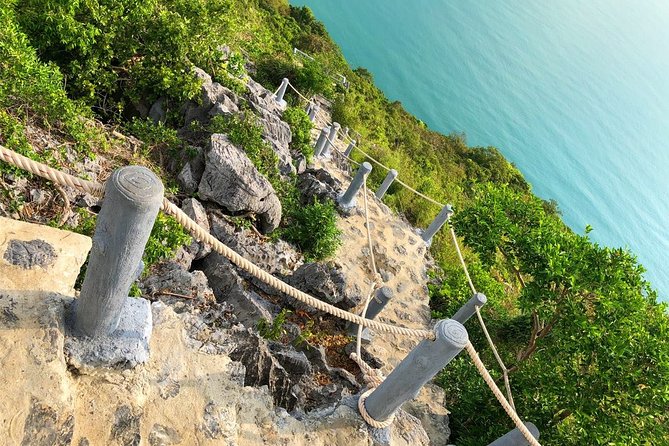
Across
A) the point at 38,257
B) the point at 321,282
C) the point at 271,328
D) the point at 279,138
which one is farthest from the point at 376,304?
the point at 38,257

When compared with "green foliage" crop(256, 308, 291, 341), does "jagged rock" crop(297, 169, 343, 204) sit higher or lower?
higher

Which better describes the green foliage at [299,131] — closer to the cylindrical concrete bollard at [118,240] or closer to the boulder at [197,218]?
the boulder at [197,218]

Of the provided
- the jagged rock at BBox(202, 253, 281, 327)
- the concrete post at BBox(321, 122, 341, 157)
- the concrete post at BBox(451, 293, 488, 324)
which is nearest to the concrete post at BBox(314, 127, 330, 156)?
the concrete post at BBox(321, 122, 341, 157)

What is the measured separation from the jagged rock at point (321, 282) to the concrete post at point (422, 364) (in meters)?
2.65

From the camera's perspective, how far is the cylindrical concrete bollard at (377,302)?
636cm

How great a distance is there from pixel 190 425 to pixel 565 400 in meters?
3.84

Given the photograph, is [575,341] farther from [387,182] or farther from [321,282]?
[387,182]

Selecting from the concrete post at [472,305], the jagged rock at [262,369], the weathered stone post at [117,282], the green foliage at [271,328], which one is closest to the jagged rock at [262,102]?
the green foliage at [271,328]

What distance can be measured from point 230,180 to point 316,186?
2.79 m

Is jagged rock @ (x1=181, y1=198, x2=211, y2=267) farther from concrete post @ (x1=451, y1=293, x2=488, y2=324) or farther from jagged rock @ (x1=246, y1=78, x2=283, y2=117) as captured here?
concrete post @ (x1=451, y1=293, x2=488, y2=324)

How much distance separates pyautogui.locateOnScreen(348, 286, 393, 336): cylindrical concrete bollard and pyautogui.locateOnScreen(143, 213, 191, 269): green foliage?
2.72 meters

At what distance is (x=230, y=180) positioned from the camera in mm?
6145

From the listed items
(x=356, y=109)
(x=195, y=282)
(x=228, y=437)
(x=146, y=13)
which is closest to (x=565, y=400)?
(x=228, y=437)

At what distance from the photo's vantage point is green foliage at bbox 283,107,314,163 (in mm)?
9438
